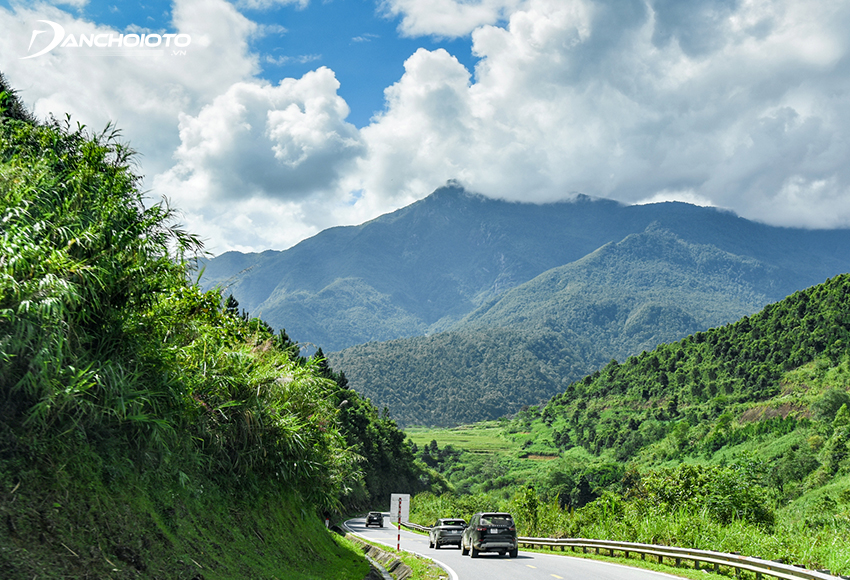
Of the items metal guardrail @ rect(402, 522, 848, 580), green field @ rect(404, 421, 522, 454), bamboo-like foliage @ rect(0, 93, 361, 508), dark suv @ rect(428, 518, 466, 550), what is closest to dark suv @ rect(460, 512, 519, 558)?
metal guardrail @ rect(402, 522, 848, 580)

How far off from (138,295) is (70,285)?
180cm

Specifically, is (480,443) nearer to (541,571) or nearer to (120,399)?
(541,571)

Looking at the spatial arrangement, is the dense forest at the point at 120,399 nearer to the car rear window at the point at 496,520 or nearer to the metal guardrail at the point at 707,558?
the car rear window at the point at 496,520

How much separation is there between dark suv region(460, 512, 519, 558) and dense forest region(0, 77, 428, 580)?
792cm

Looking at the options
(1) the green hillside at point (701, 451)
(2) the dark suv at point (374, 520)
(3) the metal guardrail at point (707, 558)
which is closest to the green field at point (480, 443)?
(1) the green hillside at point (701, 451)

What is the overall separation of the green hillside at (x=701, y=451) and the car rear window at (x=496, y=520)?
398 centimetres

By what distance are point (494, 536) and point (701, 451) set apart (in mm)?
86149

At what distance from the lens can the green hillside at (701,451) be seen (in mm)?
21781

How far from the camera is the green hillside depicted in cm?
2178

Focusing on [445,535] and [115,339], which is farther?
[445,535]

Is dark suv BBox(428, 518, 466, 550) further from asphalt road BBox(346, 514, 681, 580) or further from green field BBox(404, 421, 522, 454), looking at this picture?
green field BBox(404, 421, 522, 454)

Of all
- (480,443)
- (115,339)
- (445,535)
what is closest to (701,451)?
(445,535)

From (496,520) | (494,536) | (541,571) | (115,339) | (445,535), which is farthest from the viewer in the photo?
(445,535)

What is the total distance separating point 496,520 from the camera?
21.5 meters
